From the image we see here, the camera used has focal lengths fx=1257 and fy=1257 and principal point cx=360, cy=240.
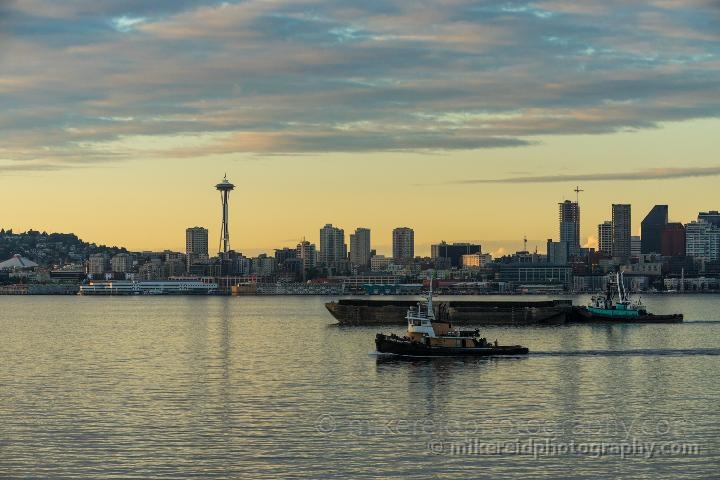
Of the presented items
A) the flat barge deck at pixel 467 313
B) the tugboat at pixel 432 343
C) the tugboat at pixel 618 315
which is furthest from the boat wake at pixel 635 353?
the tugboat at pixel 618 315

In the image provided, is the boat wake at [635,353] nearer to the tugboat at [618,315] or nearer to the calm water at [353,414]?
the calm water at [353,414]

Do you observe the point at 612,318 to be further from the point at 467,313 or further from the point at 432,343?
the point at 432,343

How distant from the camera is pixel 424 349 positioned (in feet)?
313

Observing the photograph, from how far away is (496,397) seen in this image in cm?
6988

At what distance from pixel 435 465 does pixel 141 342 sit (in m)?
76.9

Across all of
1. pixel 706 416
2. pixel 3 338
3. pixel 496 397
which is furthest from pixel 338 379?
pixel 3 338

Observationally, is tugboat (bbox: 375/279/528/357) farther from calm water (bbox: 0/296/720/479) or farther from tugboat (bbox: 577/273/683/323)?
tugboat (bbox: 577/273/683/323)

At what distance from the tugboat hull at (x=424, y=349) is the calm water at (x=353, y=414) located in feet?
4.63

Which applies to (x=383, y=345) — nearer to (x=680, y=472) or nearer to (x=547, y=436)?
(x=547, y=436)

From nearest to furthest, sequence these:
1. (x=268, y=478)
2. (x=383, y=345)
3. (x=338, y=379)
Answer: (x=268, y=478) < (x=338, y=379) < (x=383, y=345)

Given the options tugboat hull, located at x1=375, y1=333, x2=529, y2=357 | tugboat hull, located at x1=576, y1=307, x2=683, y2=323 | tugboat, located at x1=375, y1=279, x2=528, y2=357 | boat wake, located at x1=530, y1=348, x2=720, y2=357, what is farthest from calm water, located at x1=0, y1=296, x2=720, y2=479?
tugboat hull, located at x1=576, y1=307, x2=683, y2=323

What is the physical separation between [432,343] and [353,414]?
1338 inches

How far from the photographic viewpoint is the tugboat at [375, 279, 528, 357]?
3755 inches

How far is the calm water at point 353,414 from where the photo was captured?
164ft
